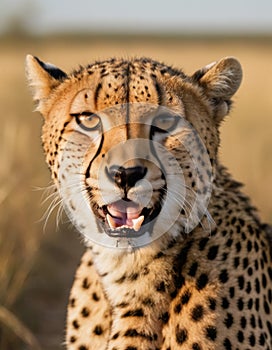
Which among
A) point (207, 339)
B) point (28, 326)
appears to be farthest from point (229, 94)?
point (28, 326)

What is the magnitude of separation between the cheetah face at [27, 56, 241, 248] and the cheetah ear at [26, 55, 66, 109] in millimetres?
135

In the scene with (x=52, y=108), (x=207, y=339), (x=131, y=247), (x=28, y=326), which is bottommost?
(x=28, y=326)

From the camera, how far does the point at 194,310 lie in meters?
3.50

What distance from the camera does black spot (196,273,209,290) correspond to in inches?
140

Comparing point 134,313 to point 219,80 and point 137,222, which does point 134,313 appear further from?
point 219,80

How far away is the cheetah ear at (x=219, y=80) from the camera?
3758 millimetres

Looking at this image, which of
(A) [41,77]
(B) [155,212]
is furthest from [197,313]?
(A) [41,77]

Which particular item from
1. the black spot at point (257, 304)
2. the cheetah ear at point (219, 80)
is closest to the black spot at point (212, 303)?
the black spot at point (257, 304)

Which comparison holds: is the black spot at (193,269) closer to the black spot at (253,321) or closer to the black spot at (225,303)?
the black spot at (225,303)

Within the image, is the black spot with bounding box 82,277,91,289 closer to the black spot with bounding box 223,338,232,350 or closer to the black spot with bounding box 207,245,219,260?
the black spot with bounding box 207,245,219,260

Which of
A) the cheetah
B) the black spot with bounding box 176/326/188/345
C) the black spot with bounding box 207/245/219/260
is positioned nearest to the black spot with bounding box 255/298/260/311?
the cheetah

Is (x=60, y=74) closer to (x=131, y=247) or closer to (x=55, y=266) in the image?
(x=131, y=247)

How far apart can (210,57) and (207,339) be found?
20.5m

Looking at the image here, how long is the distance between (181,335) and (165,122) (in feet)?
2.44
